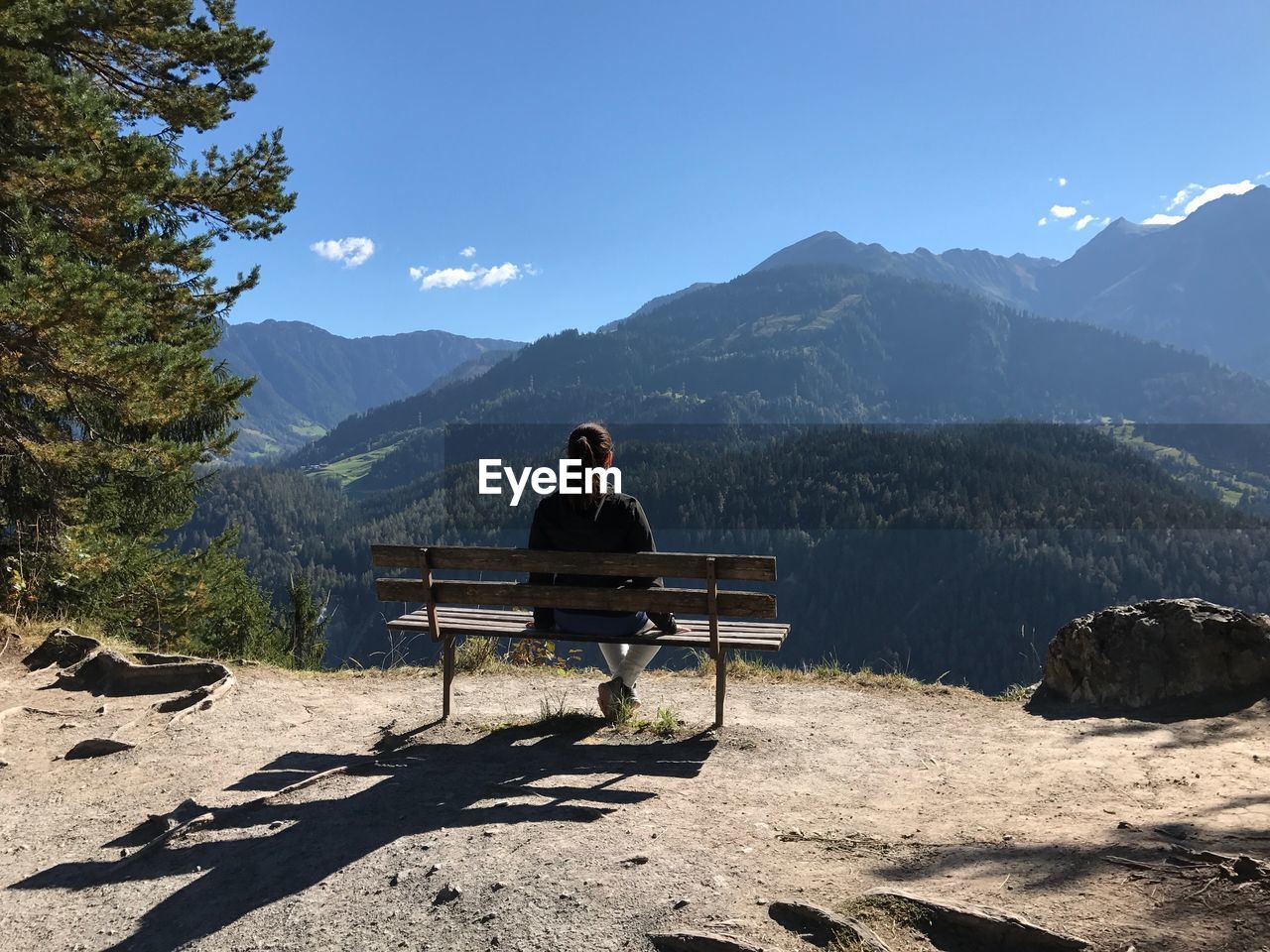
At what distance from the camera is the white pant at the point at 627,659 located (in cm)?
645

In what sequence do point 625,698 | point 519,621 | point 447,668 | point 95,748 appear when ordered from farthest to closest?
point 519,621 → point 447,668 → point 625,698 → point 95,748

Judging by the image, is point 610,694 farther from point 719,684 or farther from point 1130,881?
point 1130,881

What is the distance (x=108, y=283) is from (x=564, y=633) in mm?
5762

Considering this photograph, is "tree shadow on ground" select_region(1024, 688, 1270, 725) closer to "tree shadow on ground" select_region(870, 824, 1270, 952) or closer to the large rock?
the large rock

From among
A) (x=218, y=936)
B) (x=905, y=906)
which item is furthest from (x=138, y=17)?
(x=905, y=906)

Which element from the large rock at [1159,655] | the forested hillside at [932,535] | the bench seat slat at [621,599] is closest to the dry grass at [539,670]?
the large rock at [1159,655]

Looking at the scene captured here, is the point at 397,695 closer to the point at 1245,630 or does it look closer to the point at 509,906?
the point at 509,906

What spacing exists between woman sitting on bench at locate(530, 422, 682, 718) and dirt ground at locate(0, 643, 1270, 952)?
786 mm

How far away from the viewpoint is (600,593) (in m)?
6.14

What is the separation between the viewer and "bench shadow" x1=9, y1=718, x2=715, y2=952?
3.81 metres

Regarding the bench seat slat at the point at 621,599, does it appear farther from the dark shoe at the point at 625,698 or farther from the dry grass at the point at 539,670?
the dry grass at the point at 539,670

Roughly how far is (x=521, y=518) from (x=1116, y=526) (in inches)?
→ 4538

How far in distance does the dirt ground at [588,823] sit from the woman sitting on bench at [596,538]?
786 millimetres

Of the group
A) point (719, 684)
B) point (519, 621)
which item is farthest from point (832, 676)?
point (519, 621)
